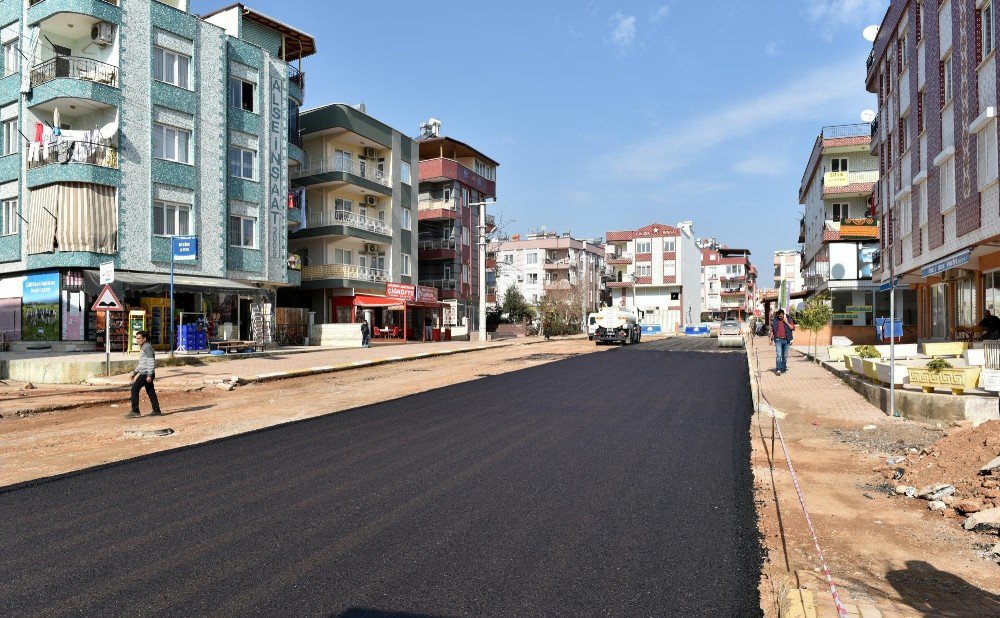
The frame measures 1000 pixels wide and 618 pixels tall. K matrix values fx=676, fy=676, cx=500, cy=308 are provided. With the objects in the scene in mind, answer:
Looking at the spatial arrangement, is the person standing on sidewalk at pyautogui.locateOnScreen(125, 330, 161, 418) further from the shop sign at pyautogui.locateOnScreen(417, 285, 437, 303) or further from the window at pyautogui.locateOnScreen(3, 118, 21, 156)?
the shop sign at pyautogui.locateOnScreen(417, 285, 437, 303)

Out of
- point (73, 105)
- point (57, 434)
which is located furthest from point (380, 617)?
point (73, 105)

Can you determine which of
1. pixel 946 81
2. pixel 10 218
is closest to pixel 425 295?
pixel 10 218

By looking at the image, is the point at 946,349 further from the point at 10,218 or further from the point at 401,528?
the point at 10,218

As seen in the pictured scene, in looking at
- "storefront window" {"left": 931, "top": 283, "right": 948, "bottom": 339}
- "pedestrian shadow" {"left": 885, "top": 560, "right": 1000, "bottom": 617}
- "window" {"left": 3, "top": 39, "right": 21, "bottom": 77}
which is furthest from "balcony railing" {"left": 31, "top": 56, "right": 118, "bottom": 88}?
"storefront window" {"left": 931, "top": 283, "right": 948, "bottom": 339}

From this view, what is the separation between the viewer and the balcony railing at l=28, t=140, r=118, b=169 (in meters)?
26.6

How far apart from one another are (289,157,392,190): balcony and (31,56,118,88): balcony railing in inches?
481

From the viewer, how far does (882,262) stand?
33.8 metres

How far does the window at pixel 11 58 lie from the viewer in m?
28.6

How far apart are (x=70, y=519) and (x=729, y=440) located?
8.01 metres

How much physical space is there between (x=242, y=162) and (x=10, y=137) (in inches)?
367

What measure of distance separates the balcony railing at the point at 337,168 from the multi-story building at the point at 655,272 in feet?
182

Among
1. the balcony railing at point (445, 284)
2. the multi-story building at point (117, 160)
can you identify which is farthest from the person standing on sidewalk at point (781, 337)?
the balcony railing at point (445, 284)

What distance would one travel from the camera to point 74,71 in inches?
1092

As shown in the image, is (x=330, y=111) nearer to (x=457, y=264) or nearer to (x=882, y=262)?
(x=457, y=264)
